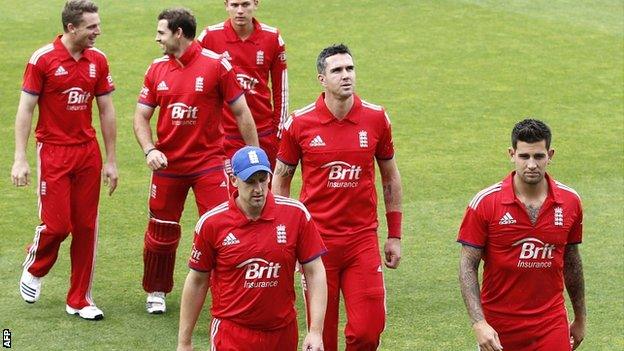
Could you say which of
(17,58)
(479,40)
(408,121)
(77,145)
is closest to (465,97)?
(408,121)

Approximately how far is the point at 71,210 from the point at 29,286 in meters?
0.68

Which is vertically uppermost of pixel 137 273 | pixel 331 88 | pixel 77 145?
pixel 331 88

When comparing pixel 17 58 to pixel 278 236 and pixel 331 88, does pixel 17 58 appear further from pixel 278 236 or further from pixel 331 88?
pixel 278 236

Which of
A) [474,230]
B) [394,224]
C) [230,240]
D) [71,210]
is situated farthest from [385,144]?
[71,210]

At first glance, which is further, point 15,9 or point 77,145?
point 15,9

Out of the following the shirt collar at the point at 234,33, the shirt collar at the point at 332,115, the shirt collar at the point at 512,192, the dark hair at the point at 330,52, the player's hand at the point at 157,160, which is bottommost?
the player's hand at the point at 157,160

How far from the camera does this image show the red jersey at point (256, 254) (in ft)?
25.5

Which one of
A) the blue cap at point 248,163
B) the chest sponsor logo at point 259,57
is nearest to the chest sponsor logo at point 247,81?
the chest sponsor logo at point 259,57

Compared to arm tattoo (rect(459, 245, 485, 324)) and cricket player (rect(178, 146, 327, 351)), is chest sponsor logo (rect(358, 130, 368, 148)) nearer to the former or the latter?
cricket player (rect(178, 146, 327, 351))

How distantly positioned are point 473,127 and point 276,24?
5763 millimetres

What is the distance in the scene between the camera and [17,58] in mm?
19281

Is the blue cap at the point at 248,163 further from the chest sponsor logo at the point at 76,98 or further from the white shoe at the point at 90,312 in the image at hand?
the white shoe at the point at 90,312

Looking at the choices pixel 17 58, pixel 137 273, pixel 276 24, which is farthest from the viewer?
pixel 276 24

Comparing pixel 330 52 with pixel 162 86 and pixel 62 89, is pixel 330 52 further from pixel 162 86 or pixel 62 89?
pixel 62 89
